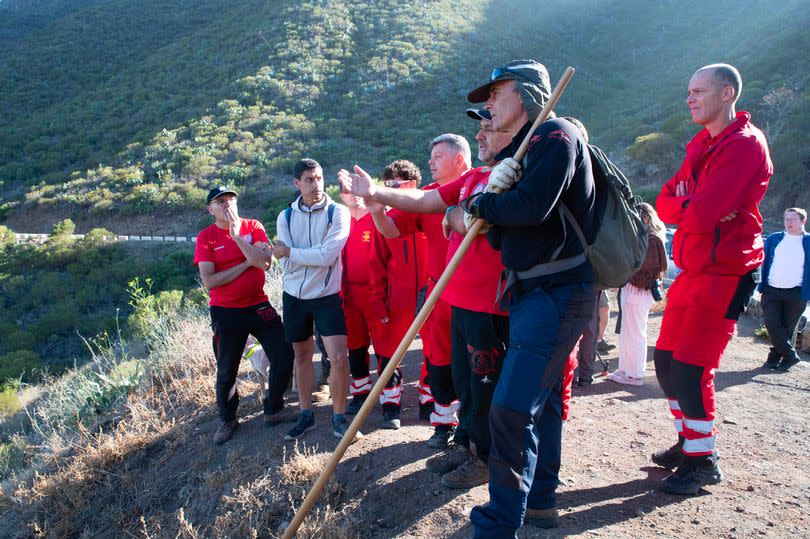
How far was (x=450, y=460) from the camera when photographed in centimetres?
377

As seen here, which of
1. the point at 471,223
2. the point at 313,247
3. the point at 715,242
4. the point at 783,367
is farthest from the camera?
the point at 783,367

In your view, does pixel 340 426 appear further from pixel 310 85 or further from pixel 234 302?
pixel 310 85

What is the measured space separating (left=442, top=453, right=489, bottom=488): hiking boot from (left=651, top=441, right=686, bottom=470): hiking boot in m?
1.18

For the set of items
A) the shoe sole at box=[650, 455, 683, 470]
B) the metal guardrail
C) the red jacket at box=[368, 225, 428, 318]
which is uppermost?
the red jacket at box=[368, 225, 428, 318]

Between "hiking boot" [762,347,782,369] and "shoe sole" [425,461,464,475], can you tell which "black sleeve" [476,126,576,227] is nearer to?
"shoe sole" [425,461,464,475]

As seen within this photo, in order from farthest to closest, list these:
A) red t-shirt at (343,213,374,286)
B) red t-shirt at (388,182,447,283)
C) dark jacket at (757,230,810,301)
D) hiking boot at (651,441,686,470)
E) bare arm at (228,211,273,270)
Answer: dark jacket at (757,230,810,301) → red t-shirt at (343,213,374,286) → bare arm at (228,211,273,270) → red t-shirt at (388,182,447,283) → hiking boot at (651,441,686,470)

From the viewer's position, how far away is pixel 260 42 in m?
34.8

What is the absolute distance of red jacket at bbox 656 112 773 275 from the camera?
3.31 meters

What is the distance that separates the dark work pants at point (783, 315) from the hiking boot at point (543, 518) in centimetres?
509

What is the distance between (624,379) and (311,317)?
320cm

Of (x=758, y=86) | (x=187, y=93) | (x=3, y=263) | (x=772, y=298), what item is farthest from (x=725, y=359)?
(x=187, y=93)

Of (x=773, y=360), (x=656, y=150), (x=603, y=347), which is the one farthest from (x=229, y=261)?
(x=656, y=150)

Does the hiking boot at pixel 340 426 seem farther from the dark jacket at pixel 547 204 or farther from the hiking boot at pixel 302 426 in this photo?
the dark jacket at pixel 547 204

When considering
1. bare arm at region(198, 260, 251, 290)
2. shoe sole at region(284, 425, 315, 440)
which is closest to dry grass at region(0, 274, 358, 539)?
shoe sole at region(284, 425, 315, 440)
